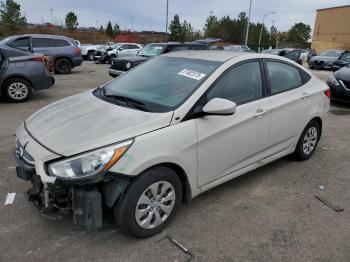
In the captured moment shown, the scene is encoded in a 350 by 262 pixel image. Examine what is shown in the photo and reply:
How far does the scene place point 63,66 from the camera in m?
15.4

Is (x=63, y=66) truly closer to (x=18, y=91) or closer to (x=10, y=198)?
(x=18, y=91)

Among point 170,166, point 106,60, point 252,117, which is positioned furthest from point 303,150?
point 106,60

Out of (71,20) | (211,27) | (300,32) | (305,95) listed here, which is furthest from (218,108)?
(300,32)

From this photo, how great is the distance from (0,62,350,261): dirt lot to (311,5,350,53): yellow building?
165 ft

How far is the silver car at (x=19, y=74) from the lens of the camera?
809 cm

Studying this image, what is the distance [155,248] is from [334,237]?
1666mm

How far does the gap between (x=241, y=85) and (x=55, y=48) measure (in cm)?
1320

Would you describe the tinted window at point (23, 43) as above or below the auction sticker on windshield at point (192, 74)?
below

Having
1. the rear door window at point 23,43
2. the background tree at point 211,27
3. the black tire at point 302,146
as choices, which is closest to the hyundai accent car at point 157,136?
the black tire at point 302,146

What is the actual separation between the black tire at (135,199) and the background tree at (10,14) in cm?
4767

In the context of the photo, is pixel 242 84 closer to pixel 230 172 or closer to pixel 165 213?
pixel 230 172

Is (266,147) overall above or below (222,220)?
above

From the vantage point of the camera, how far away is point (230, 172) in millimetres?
3584

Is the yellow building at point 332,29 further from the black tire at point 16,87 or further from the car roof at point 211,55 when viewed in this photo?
the car roof at point 211,55
